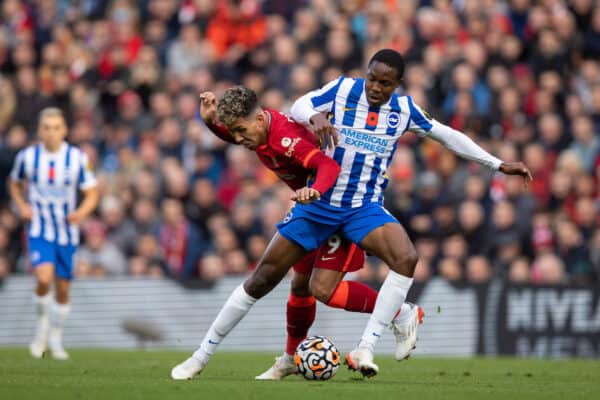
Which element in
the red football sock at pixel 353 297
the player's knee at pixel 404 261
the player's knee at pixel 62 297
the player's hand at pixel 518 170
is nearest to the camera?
the player's knee at pixel 404 261

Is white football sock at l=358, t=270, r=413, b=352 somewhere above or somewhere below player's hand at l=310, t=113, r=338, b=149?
below

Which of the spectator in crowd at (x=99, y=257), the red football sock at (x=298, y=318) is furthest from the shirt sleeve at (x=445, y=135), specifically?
the spectator in crowd at (x=99, y=257)

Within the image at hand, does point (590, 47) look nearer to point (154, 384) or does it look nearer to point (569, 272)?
point (569, 272)

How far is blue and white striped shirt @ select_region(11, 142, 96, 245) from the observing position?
13492 millimetres

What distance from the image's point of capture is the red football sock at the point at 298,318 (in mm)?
9602

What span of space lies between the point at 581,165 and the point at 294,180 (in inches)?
267

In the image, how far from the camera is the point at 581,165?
1512 centimetres

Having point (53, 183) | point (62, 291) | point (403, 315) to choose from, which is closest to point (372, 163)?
point (403, 315)

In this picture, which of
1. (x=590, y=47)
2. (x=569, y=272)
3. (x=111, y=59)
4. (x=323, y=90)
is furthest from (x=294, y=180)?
(x=111, y=59)

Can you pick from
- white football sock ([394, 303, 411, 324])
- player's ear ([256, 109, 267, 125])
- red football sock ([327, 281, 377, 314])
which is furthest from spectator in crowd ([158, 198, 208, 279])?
player's ear ([256, 109, 267, 125])

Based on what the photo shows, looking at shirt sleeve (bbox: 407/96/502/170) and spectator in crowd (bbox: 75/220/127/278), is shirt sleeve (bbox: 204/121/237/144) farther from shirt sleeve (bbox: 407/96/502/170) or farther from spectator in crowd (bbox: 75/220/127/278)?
spectator in crowd (bbox: 75/220/127/278)

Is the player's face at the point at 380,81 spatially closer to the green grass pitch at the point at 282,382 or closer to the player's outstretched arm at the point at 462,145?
the player's outstretched arm at the point at 462,145

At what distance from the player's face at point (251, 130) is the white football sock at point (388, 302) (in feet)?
4.49

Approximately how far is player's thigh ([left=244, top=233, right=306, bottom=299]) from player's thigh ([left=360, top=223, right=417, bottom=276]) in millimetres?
534
